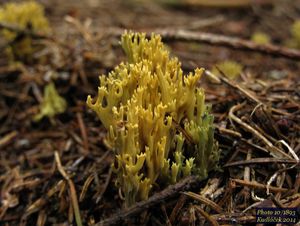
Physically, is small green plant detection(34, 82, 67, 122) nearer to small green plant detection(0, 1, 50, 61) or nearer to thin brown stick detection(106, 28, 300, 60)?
small green plant detection(0, 1, 50, 61)

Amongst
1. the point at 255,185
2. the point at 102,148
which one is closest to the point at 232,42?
the point at 102,148

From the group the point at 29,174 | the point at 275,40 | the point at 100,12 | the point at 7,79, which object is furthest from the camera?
the point at 100,12

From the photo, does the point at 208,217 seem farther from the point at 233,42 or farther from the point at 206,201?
the point at 233,42

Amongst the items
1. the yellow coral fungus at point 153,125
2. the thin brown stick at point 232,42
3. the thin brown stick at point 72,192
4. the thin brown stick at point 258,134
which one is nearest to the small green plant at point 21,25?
the thin brown stick at point 232,42

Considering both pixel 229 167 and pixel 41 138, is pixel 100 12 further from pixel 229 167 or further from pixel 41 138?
pixel 229 167

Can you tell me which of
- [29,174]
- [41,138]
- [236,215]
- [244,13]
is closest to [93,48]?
[41,138]

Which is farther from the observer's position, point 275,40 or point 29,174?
point 275,40

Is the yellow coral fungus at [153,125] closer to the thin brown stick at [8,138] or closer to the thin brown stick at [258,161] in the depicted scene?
the thin brown stick at [258,161]
